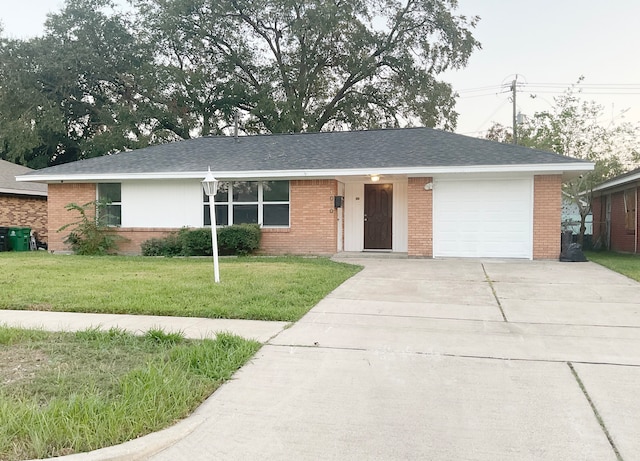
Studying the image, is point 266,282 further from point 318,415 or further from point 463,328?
point 318,415

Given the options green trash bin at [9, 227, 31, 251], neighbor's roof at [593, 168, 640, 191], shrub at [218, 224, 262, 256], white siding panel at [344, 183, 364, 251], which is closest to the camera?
shrub at [218, 224, 262, 256]

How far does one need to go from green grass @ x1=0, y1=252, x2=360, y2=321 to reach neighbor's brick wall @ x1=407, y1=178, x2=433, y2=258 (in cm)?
300

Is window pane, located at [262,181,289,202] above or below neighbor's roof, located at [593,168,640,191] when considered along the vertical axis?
below

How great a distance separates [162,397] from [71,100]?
30.4 meters

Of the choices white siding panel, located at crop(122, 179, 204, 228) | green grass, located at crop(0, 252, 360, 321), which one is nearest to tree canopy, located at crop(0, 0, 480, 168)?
white siding panel, located at crop(122, 179, 204, 228)

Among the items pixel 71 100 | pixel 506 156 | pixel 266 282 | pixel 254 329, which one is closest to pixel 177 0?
pixel 71 100

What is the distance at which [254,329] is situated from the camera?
5.54m

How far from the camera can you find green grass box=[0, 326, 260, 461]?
9.33ft

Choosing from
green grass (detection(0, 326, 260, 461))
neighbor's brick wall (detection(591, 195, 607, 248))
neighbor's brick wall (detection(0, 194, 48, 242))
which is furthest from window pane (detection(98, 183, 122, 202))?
neighbor's brick wall (detection(591, 195, 607, 248))

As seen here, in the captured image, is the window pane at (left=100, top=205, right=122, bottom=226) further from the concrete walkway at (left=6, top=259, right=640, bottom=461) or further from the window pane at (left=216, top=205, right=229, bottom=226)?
the concrete walkway at (left=6, top=259, right=640, bottom=461)

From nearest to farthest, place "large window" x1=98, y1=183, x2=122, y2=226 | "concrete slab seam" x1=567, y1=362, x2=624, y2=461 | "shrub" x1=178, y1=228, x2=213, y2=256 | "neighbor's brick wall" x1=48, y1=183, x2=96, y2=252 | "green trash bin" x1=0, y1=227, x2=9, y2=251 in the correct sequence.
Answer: "concrete slab seam" x1=567, y1=362, x2=624, y2=461 < "shrub" x1=178, y1=228, x2=213, y2=256 < "large window" x1=98, y1=183, x2=122, y2=226 < "neighbor's brick wall" x1=48, y1=183, x2=96, y2=252 < "green trash bin" x1=0, y1=227, x2=9, y2=251

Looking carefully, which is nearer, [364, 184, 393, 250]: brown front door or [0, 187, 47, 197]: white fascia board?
[364, 184, 393, 250]: brown front door

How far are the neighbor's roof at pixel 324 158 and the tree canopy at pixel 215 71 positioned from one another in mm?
10499

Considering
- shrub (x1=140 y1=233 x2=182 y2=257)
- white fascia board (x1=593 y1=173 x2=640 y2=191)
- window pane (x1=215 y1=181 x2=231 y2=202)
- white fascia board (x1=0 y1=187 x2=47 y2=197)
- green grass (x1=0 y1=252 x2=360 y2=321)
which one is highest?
white fascia board (x1=593 y1=173 x2=640 y2=191)
